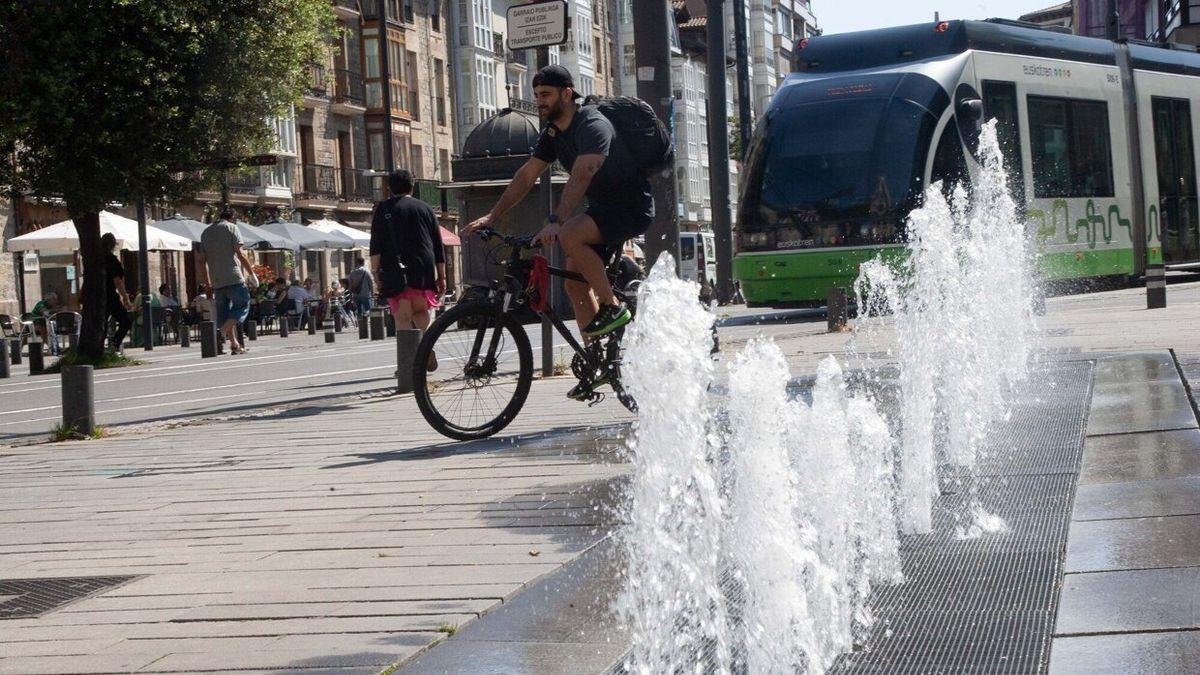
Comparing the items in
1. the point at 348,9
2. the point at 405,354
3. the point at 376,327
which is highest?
the point at 348,9

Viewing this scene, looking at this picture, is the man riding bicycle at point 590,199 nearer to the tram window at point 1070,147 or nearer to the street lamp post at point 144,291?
the tram window at point 1070,147

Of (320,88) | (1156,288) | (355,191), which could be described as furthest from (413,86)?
(1156,288)

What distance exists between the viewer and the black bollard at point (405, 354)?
12203 mm

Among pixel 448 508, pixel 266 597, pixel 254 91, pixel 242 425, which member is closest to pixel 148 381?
pixel 242 425

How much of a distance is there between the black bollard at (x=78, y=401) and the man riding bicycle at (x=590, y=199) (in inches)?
150

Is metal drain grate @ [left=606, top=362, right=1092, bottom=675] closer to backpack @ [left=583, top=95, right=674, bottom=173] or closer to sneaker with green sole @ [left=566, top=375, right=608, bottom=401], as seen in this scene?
sneaker with green sole @ [left=566, top=375, right=608, bottom=401]

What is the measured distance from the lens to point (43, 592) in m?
5.26

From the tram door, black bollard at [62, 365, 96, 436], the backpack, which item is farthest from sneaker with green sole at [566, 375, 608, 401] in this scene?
the tram door

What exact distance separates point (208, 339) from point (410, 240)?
12.4 meters

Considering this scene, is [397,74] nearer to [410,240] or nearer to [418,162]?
[418,162]

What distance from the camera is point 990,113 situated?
74.5 ft

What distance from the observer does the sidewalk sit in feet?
14.3

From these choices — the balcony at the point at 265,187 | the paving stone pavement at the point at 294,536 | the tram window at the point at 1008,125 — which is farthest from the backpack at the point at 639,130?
the balcony at the point at 265,187

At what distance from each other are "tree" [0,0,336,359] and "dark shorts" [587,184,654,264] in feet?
58.0
